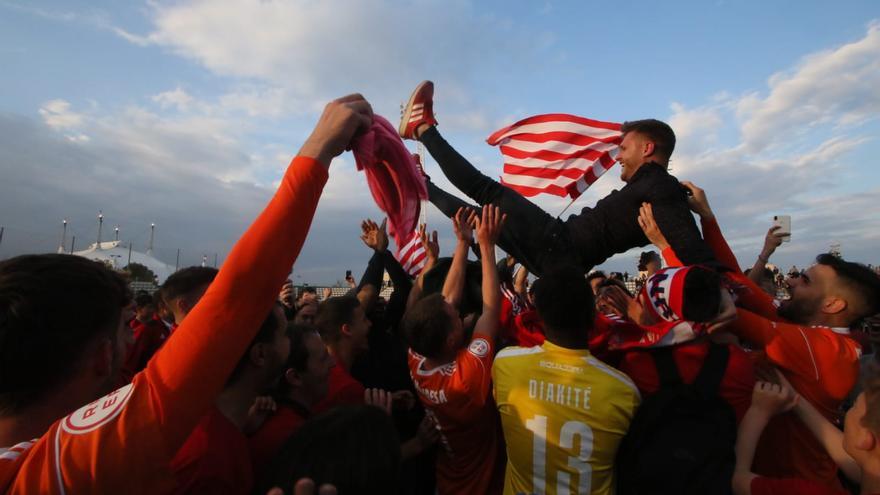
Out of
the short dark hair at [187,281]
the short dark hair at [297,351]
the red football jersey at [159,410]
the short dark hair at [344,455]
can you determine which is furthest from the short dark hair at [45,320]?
the short dark hair at [187,281]

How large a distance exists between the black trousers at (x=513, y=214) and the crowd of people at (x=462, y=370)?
0.02 metres

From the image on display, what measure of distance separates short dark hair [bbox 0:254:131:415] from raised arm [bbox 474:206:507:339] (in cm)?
176

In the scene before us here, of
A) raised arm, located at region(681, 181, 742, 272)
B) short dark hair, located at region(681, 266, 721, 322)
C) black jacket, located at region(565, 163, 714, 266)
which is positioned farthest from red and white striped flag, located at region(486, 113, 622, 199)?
short dark hair, located at region(681, 266, 721, 322)

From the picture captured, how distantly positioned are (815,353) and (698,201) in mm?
1162

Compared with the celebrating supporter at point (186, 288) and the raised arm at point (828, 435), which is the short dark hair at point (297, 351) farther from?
the raised arm at point (828, 435)

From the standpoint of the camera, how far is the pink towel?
206cm

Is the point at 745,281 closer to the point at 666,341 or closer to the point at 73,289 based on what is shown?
the point at 666,341

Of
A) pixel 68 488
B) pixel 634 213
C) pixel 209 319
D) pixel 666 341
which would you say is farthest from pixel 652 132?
pixel 68 488

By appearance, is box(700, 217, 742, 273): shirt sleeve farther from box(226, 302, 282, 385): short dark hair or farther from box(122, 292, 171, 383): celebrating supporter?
box(122, 292, 171, 383): celebrating supporter

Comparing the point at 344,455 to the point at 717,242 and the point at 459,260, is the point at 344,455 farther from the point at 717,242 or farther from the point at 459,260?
the point at 717,242

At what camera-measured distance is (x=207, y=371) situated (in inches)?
38.1

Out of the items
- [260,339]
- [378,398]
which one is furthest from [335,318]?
[260,339]

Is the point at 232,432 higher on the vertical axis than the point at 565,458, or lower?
higher

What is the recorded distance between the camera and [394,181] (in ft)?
7.71
